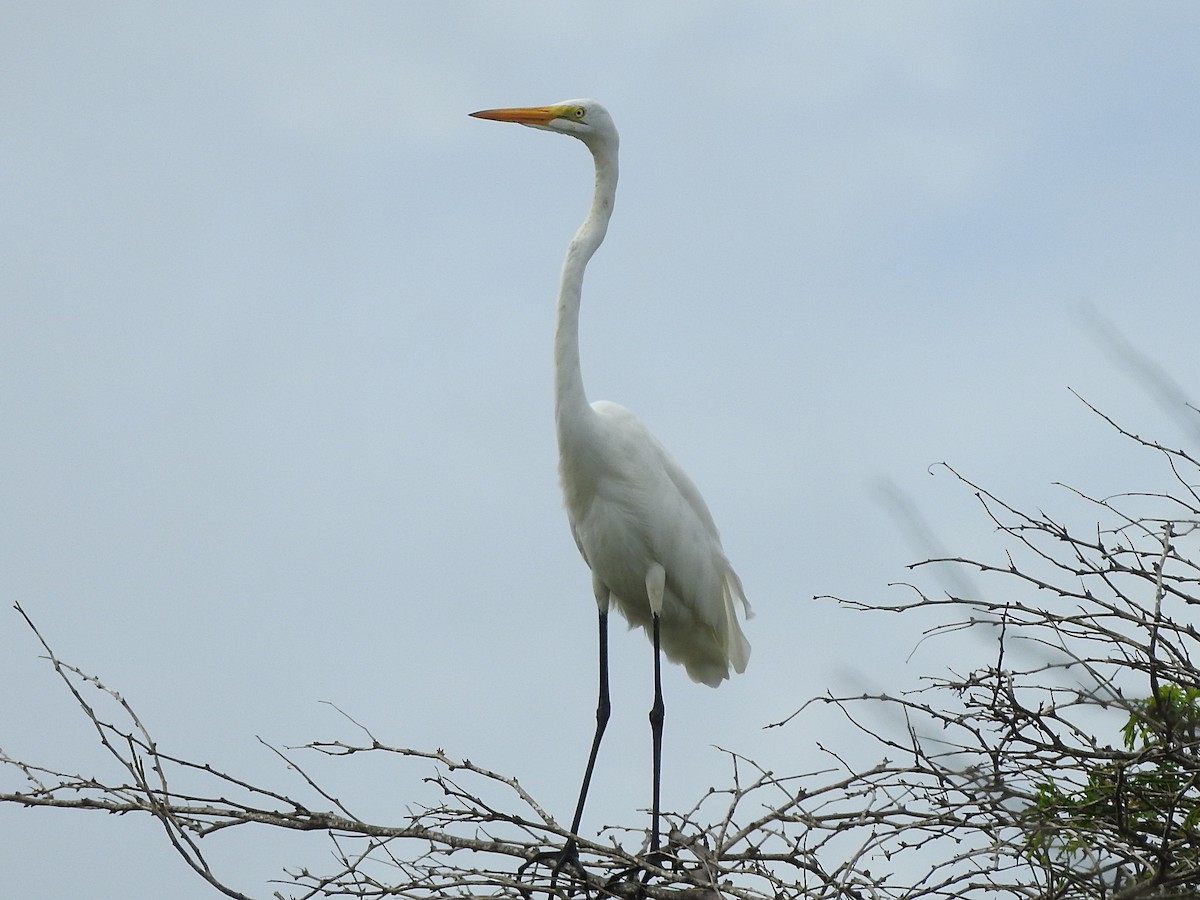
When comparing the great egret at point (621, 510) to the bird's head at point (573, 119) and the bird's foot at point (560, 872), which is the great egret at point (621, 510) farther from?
the bird's foot at point (560, 872)

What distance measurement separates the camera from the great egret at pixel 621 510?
499cm

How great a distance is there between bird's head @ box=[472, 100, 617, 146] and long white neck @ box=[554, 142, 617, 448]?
→ 0.86ft

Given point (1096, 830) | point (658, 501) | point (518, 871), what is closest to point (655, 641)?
point (658, 501)

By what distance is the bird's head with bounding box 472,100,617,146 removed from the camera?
527cm

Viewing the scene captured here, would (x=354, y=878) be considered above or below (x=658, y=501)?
below

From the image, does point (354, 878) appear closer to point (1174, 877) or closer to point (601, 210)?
point (1174, 877)

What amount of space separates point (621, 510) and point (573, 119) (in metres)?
1.57

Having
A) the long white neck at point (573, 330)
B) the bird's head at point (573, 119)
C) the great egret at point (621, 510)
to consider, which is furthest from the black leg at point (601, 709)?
the bird's head at point (573, 119)

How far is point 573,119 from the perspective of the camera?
529 cm

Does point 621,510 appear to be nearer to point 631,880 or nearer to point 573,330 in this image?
point 573,330

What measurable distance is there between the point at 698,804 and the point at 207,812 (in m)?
1.26

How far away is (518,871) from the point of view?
3.66 m

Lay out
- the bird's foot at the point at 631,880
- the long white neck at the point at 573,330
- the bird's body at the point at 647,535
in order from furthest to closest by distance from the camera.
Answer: the bird's body at the point at 647,535 → the long white neck at the point at 573,330 → the bird's foot at the point at 631,880

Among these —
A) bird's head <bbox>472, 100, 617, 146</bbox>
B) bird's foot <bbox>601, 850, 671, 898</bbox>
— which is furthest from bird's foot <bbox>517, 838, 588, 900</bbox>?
bird's head <bbox>472, 100, 617, 146</bbox>
